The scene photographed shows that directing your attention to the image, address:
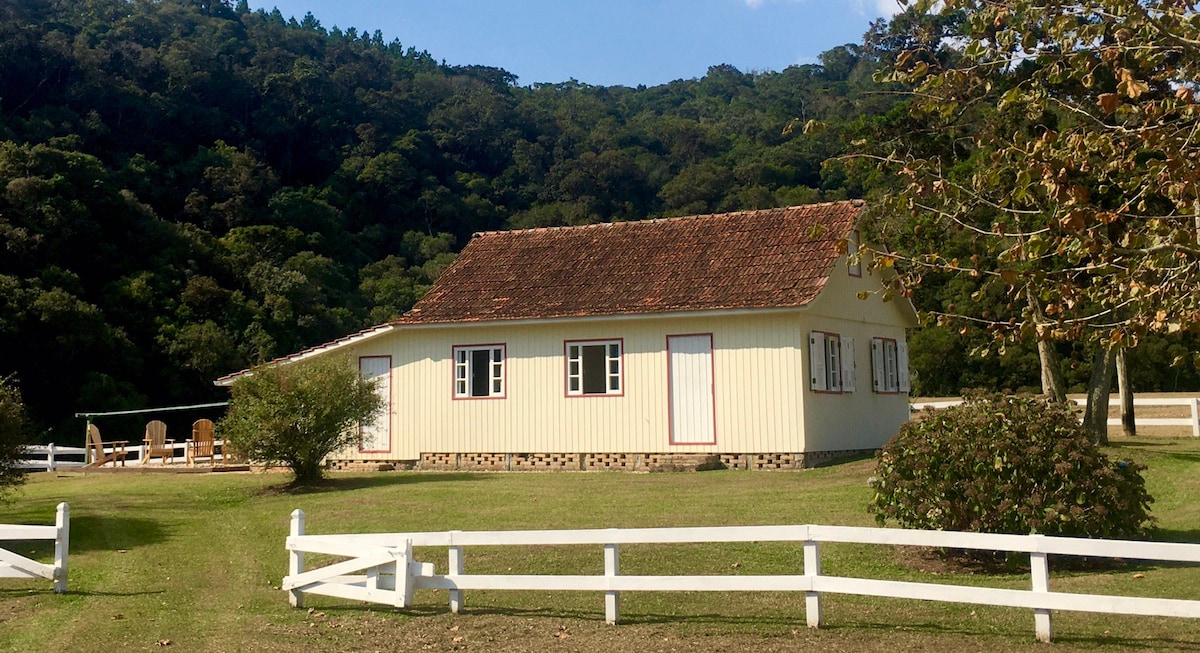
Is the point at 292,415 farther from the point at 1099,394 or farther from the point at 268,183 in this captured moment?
the point at 268,183

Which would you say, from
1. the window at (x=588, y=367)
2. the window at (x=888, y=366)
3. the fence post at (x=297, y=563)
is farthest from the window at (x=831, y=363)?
the fence post at (x=297, y=563)

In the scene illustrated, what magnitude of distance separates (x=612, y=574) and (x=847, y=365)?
15304 mm

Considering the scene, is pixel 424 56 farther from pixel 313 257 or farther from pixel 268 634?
pixel 268 634

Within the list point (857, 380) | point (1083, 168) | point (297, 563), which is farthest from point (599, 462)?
point (1083, 168)

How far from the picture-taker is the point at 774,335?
875 inches

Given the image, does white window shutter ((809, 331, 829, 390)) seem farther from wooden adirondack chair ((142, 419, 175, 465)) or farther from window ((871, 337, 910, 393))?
wooden adirondack chair ((142, 419, 175, 465))

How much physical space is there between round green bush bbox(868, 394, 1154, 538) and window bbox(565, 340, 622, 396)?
11746mm

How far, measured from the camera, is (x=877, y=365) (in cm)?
2612

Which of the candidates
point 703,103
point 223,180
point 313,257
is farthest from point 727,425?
point 703,103

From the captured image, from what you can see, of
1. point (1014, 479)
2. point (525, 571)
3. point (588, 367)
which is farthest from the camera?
point (588, 367)

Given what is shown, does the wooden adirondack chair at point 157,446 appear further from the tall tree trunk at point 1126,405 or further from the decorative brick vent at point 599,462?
the tall tree trunk at point 1126,405

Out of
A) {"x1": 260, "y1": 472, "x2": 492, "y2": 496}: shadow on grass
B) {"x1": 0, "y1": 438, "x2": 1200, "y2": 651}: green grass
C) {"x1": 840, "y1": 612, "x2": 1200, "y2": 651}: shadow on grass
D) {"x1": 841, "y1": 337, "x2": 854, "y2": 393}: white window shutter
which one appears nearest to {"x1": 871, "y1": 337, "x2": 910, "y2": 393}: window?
{"x1": 841, "y1": 337, "x2": 854, "y2": 393}: white window shutter

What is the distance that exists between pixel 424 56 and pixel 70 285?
259ft

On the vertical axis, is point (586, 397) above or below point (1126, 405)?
above
